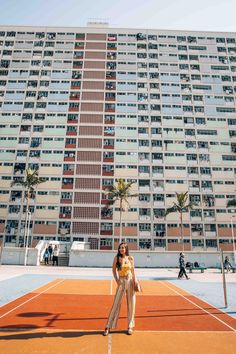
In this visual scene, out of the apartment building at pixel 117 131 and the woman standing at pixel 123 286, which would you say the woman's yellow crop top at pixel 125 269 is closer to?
the woman standing at pixel 123 286

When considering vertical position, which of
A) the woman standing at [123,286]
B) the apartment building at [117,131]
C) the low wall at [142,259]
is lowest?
the low wall at [142,259]

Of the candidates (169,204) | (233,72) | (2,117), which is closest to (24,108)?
(2,117)

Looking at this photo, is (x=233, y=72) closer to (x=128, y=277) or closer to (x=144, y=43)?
(x=144, y=43)

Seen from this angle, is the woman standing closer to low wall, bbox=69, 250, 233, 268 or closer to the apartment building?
low wall, bbox=69, 250, 233, 268

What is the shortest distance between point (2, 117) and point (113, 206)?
31203 millimetres

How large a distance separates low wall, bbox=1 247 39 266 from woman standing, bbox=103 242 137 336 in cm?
3002

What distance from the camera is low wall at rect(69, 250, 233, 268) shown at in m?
34.6

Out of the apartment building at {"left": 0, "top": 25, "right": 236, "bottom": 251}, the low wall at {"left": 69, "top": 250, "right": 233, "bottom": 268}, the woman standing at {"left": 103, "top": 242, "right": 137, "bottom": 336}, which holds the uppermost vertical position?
the apartment building at {"left": 0, "top": 25, "right": 236, "bottom": 251}

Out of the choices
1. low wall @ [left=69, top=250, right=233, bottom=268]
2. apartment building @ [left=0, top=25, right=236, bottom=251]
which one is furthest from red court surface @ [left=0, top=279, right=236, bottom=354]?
apartment building @ [left=0, top=25, right=236, bottom=251]

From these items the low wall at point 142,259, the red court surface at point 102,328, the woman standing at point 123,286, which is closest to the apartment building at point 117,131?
the low wall at point 142,259

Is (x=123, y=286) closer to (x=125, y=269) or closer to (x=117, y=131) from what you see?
(x=125, y=269)

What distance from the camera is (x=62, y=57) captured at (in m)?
62.2

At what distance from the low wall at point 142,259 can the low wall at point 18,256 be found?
15.4ft

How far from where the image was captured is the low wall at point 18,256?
1323 inches
